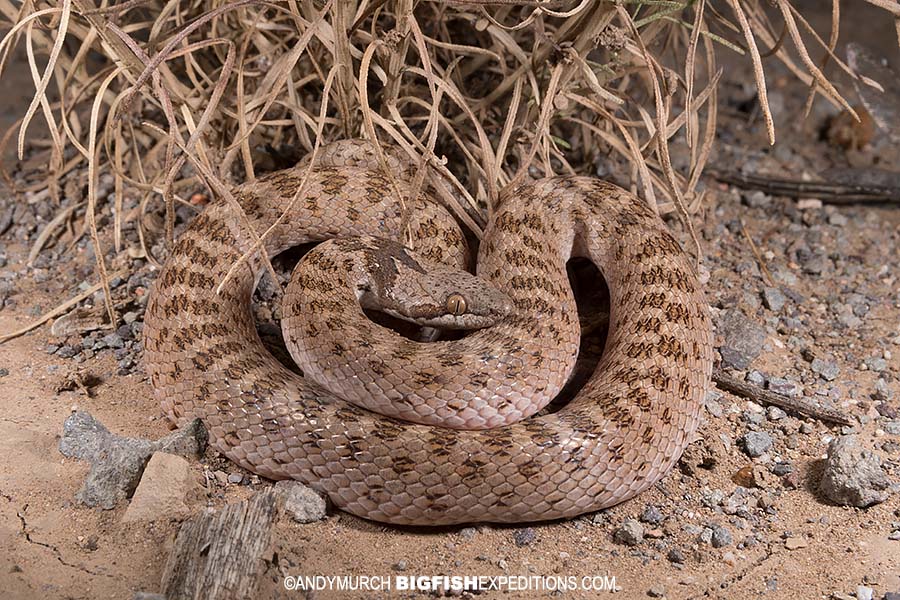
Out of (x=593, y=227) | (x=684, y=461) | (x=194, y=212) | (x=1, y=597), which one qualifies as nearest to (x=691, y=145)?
(x=593, y=227)

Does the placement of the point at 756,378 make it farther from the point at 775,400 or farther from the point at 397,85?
the point at 397,85

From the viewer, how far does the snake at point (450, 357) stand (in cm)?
455

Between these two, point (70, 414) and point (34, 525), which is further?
point (70, 414)

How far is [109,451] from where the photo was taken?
4559 mm

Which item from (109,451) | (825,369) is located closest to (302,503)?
(109,451)

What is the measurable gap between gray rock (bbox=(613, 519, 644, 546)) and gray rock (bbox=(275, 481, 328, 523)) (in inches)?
58.1

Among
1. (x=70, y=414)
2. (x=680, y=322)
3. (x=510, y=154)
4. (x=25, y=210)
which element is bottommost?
(x=70, y=414)

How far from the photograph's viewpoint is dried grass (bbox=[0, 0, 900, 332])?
17.4 ft

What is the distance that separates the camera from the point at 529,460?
4.55 metres

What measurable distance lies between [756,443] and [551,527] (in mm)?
1321

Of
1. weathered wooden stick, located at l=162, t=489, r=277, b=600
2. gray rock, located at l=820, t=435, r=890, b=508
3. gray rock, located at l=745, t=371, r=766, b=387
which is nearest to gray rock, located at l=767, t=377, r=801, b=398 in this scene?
gray rock, located at l=745, t=371, r=766, b=387

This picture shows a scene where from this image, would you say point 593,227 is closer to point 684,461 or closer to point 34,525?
point 684,461

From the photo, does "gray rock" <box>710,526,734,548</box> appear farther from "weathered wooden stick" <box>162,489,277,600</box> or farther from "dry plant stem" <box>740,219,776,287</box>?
"dry plant stem" <box>740,219,776,287</box>

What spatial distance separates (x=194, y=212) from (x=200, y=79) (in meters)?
1.02
